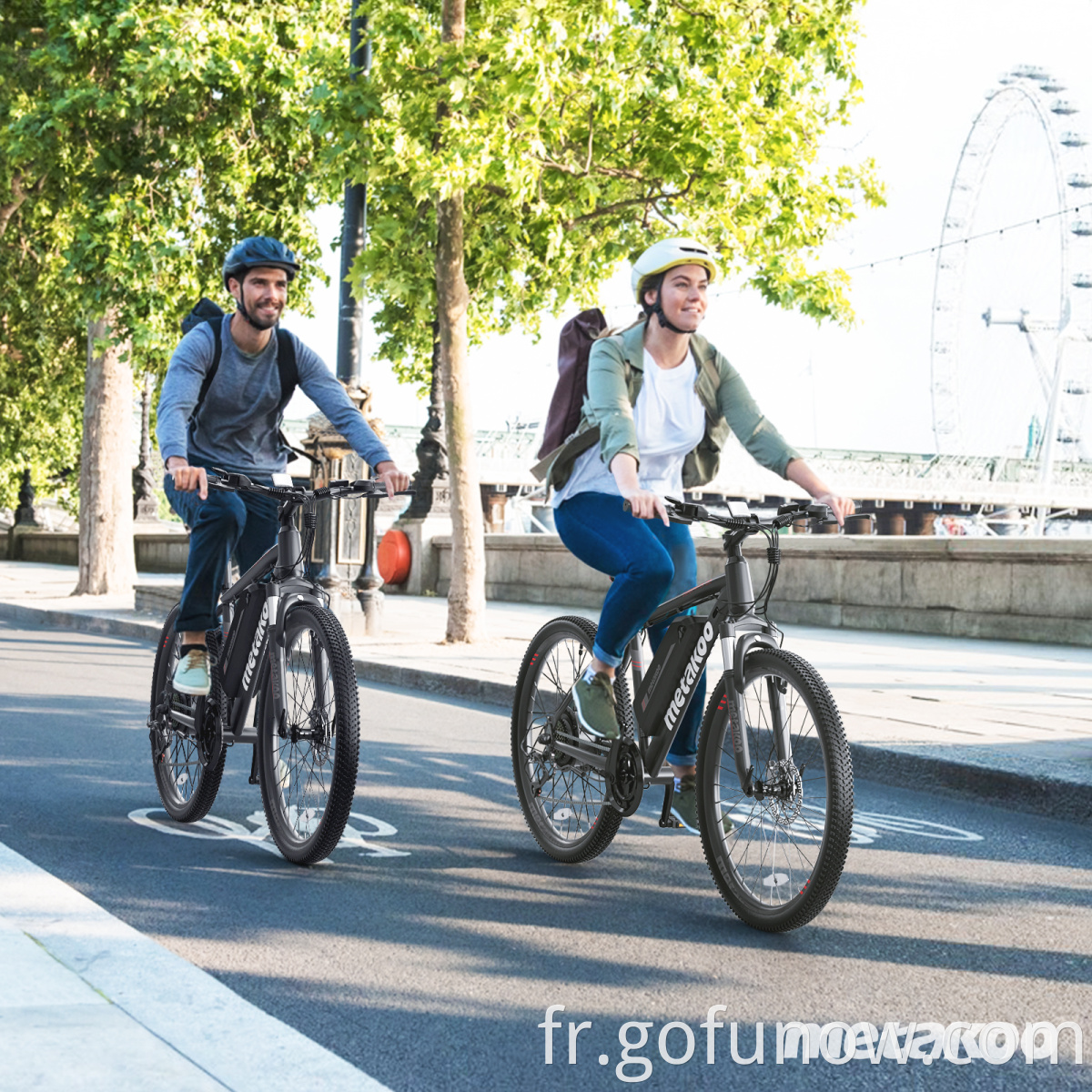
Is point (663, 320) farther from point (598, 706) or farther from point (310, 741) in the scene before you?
point (310, 741)

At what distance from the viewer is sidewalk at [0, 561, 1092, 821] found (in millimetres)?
6551

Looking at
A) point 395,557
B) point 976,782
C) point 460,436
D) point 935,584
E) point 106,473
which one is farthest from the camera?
point 395,557

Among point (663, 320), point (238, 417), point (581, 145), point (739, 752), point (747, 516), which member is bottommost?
point (739, 752)

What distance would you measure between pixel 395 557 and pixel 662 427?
1802cm

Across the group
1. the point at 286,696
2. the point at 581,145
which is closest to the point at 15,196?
the point at 581,145

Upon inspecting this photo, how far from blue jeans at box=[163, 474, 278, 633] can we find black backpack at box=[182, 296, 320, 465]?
26 cm

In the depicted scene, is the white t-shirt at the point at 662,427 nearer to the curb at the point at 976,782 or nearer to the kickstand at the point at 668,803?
the kickstand at the point at 668,803

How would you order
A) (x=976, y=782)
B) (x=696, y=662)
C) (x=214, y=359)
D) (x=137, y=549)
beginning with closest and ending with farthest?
(x=696, y=662) → (x=214, y=359) → (x=976, y=782) → (x=137, y=549)

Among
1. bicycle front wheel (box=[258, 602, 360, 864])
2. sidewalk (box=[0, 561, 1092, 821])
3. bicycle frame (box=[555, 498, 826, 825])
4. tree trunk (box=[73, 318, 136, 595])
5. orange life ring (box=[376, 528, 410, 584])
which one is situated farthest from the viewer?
orange life ring (box=[376, 528, 410, 584])

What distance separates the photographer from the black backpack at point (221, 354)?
16.9ft

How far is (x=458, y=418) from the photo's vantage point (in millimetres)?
13023

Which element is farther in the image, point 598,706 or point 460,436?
point 460,436

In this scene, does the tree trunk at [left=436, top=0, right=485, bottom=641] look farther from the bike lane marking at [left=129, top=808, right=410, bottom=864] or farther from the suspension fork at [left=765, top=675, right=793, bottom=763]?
the suspension fork at [left=765, top=675, right=793, bottom=763]

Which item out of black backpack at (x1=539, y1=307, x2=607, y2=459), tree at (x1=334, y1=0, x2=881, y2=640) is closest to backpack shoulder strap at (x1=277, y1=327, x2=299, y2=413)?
black backpack at (x1=539, y1=307, x2=607, y2=459)
